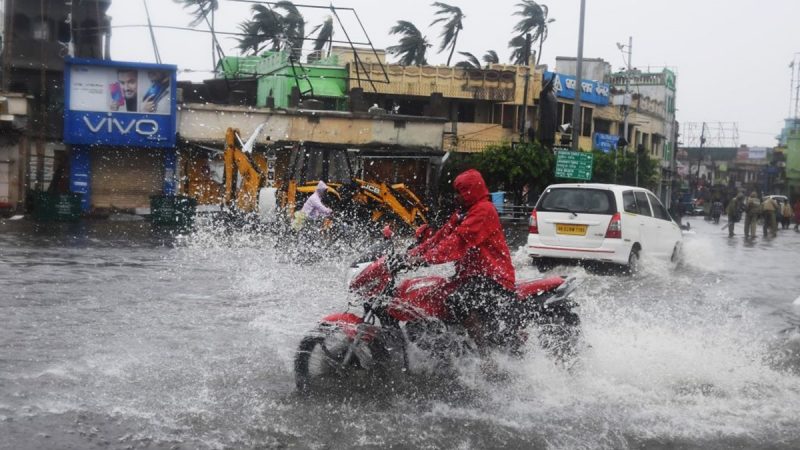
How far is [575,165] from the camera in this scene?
103 feet

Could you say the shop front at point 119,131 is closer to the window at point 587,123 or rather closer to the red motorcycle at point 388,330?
the red motorcycle at point 388,330

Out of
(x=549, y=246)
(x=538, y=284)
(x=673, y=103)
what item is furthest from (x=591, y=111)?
(x=538, y=284)

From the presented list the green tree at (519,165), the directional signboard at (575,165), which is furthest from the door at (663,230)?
the green tree at (519,165)

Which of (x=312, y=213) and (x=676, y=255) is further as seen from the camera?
(x=312, y=213)

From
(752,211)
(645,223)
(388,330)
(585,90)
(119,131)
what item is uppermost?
(585,90)

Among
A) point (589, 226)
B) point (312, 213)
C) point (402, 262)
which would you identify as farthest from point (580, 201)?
point (402, 262)

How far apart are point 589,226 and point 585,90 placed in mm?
41182

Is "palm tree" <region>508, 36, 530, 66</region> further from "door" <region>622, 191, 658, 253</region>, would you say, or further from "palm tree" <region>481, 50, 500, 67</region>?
"door" <region>622, 191, 658, 253</region>

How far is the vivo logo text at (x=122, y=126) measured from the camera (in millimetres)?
31344

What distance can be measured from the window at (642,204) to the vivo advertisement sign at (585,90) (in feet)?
110

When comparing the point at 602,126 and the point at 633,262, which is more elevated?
the point at 602,126

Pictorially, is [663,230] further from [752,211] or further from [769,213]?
[769,213]

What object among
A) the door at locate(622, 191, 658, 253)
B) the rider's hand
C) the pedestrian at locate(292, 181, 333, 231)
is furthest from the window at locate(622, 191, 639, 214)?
the rider's hand

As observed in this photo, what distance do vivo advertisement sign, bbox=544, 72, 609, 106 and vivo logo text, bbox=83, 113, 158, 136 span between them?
24091mm
